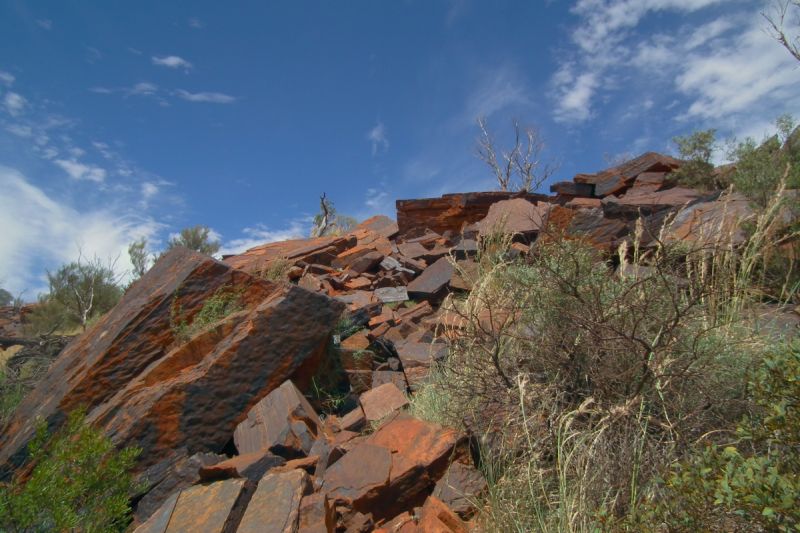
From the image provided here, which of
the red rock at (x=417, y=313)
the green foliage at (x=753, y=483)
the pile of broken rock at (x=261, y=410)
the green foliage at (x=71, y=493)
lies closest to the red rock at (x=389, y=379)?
the pile of broken rock at (x=261, y=410)

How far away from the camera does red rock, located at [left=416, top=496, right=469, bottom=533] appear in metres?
2.20

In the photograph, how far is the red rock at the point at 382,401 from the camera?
387 centimetres

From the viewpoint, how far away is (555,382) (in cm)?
265

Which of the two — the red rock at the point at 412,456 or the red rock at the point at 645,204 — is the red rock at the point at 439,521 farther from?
the red rock at the point at 645,204

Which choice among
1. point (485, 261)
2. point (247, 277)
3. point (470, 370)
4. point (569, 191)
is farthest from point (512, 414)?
point (569, 191)

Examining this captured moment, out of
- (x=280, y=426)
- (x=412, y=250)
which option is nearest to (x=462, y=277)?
(x=412, y=250)

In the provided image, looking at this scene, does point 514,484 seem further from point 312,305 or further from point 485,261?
point 485,261

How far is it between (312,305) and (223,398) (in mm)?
1140

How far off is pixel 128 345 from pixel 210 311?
0.74 meters

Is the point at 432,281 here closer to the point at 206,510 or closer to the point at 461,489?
the point at 461,489

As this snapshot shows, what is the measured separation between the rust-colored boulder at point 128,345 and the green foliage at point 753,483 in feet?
10.5

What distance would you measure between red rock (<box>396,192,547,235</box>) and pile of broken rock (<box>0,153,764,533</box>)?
15.2 feet

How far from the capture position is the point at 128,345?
155 inches

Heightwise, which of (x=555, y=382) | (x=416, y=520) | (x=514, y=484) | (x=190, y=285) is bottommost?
(x=416, y=520)
